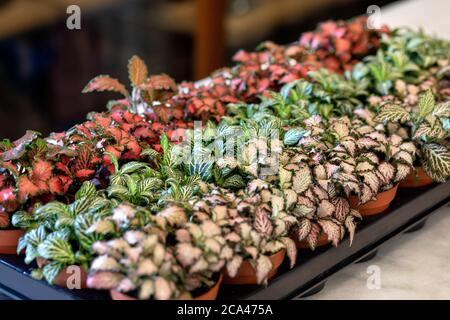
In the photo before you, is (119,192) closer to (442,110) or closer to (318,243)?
(318,243)

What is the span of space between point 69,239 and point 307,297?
581 millimetres

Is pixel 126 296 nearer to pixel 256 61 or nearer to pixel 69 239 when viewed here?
pixel 69 239

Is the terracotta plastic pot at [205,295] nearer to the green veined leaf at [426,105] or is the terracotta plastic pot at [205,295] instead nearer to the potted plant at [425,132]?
the potted plant at [425,132]

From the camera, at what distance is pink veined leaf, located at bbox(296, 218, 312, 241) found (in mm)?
1624

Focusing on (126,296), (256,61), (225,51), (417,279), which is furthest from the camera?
(225,51)

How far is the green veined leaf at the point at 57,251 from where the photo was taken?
149 cm

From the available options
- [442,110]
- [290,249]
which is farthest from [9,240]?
[442,110]

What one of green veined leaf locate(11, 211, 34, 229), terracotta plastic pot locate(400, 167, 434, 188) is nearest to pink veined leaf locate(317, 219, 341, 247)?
terracotta plastic pot locate(400, 167, 434, 188)

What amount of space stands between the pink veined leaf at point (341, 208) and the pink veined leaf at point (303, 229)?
10 cm

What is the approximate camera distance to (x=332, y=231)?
1653 mm

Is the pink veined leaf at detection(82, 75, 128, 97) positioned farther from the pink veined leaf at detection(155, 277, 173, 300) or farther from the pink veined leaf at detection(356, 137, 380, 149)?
the pink veined leaf at detection(155, 277, 173, 300)

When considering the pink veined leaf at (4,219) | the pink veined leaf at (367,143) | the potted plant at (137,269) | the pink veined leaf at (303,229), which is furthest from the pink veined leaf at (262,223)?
the pink veined leaf at (4,219)

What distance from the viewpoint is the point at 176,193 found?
64.5 inches
